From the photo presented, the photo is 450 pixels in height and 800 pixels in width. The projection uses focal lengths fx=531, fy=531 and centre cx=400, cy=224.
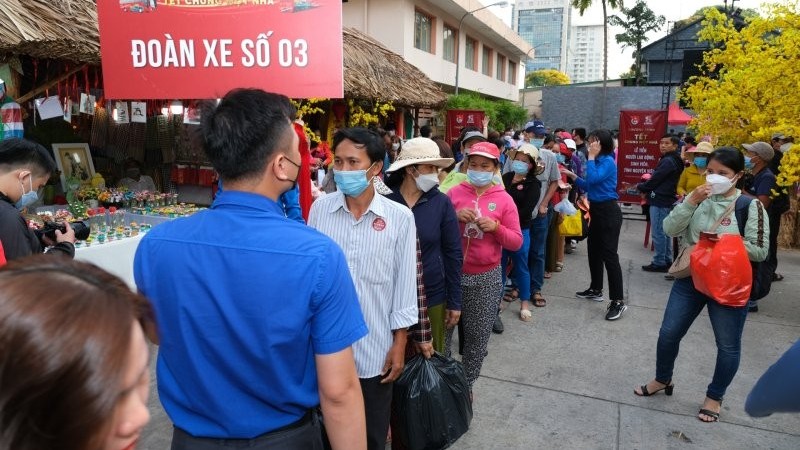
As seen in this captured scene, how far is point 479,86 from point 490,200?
85.9 ft

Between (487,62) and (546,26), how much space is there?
408 ft

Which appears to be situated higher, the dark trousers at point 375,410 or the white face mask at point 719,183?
the white face mask at point 719,183

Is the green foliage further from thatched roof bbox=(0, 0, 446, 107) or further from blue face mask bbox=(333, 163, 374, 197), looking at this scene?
blue face mask bbox=(333, 163, 374, 197)

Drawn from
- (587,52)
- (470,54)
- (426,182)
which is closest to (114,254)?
(426,182)

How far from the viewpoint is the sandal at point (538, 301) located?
584 cm

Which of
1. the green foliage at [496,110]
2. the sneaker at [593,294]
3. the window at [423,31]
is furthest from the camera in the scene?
the window at [423,31]

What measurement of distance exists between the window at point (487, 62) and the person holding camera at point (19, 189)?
2855 cm

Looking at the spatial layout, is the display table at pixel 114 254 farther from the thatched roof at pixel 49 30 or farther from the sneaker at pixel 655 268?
the sneaker at pixel 655 268

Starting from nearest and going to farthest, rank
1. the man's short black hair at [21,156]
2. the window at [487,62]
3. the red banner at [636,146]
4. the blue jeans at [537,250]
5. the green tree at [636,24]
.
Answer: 1. the man's short black hair at [21,156]
2. the blue jeans at [537,250]
3. the red banner at [636,146]
4. the window at [487,62]
5. the green tree at [636,24]

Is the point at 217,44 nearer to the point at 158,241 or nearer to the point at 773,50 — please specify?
the point at 158,241

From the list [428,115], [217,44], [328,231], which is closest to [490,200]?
[328,231]

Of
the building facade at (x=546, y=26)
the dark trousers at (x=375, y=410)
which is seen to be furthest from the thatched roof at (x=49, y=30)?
the building facade at (x=546, y=26)

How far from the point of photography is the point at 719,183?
324 centimetres

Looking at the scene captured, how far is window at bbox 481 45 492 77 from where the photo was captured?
1172 inches
